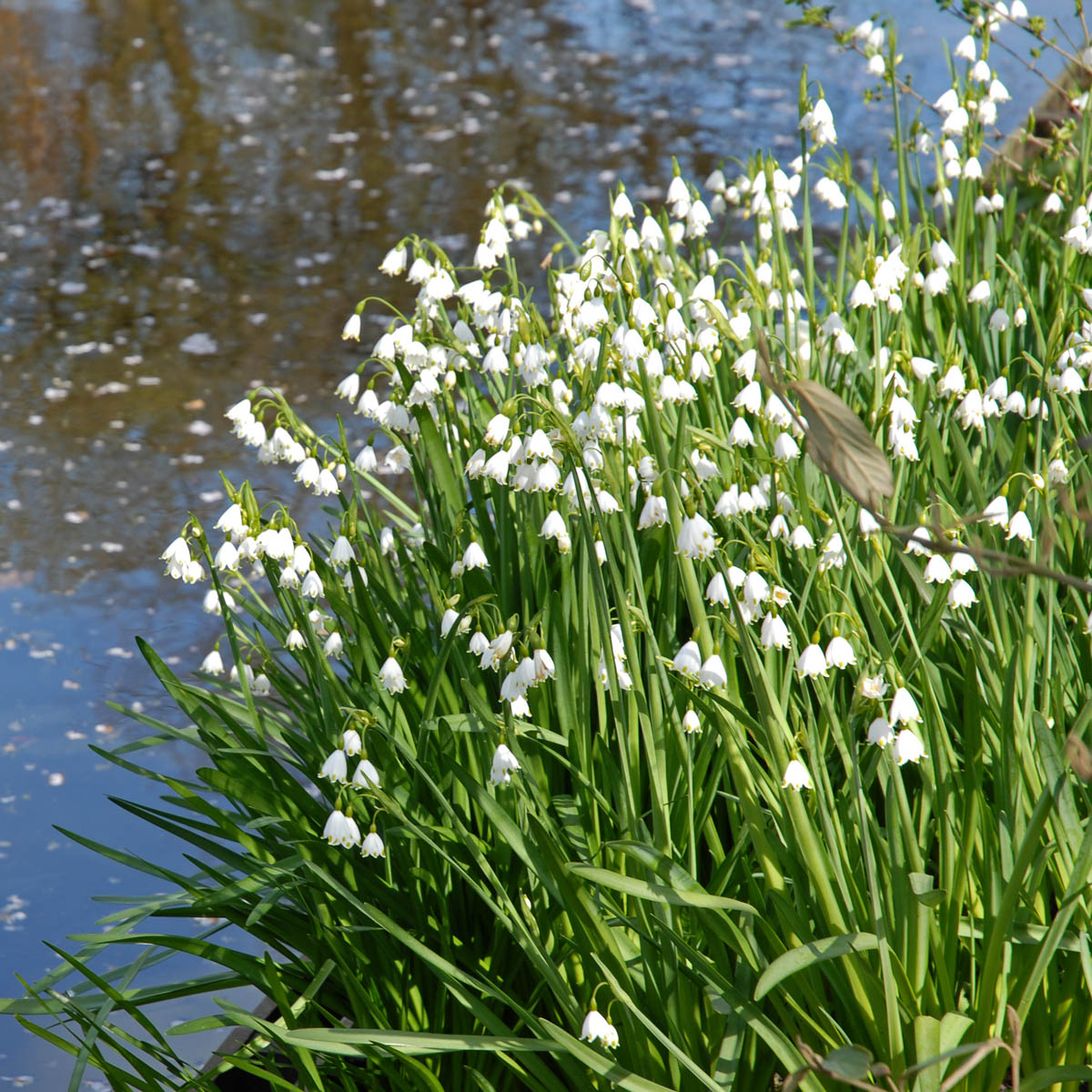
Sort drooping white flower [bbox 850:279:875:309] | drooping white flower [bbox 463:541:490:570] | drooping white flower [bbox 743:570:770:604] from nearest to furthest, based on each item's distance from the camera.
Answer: drooping white flower [bbox 743:570:770:604] → drooping white flower [bbox 463:541:490:570] → drooping white flower [bbox 850:279:875:309]

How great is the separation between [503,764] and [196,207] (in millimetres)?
6614

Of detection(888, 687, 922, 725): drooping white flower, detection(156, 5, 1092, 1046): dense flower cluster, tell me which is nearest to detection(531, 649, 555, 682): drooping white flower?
detection(156, 5, 1092, 1046): dense flower cluster

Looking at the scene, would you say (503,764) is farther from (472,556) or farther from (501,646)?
(472,556)

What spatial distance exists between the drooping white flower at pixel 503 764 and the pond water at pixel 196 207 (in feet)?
2.39

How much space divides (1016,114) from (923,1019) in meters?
7.70

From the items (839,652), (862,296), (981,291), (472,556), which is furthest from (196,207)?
(839,652)

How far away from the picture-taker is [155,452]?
516cm

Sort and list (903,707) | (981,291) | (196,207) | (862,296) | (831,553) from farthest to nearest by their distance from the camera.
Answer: (196,207) → (981,291) → (862,296) → (831,553) → (903,707)

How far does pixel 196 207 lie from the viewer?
7.46 meters

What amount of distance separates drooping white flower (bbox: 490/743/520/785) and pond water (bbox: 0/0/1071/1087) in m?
0.73

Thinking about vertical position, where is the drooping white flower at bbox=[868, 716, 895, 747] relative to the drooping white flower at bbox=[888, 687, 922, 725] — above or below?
below

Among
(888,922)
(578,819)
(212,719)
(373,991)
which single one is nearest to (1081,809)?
(888,922)

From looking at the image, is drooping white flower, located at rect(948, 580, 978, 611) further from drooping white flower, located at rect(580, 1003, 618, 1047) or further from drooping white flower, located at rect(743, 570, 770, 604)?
drooping white flower, located at rect(580, 1003, 618, 1047)

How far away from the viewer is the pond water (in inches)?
154
